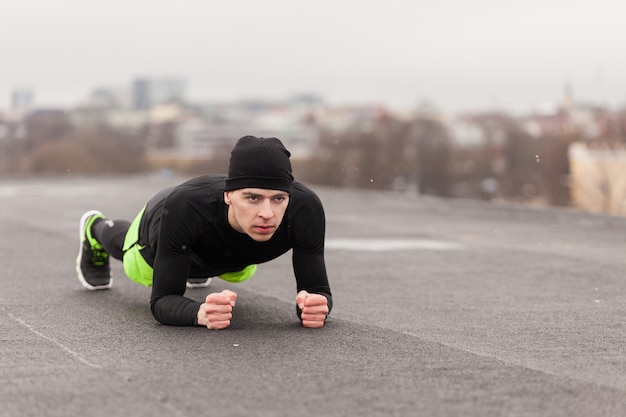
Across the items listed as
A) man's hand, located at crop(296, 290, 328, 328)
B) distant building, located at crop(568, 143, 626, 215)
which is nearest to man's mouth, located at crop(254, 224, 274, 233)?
man's hand, located at crop(296, 290, 328, 328)

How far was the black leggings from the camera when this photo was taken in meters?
7.07

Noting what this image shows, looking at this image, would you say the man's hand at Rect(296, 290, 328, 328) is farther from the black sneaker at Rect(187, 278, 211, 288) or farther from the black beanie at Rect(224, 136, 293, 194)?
the black sneaker at Rect(187, 278, 211, 288)

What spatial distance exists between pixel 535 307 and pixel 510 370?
254 cm

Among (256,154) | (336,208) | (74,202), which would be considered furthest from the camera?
(74,202)

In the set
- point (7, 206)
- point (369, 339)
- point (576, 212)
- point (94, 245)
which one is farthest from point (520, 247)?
point (7, 206)

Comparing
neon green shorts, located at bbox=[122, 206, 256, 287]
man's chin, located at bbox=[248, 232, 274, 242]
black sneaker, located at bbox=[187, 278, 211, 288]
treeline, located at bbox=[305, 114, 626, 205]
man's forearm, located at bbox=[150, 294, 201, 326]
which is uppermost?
man's chin, located at bbox=[248, 232, 274, 242]

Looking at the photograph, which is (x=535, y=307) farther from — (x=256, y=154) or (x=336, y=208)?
(x=336, y=208)

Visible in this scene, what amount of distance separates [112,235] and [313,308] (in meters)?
1.83

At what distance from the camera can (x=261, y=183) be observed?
5477 mm

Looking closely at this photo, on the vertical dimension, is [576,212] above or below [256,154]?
below

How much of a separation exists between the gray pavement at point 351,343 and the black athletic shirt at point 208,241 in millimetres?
193

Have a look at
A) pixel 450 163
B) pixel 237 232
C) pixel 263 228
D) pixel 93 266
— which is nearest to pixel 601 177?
pixel 93 266

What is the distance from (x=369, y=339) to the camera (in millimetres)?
5703

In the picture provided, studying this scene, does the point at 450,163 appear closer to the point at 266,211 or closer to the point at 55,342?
the point at 266,211
